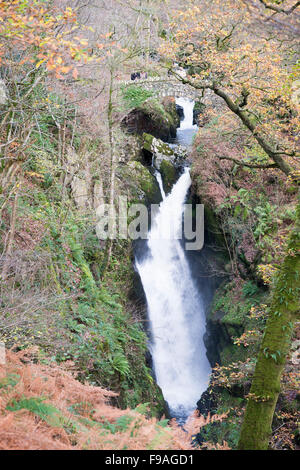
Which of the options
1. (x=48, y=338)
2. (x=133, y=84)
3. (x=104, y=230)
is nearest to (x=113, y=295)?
(x=104, y=230)

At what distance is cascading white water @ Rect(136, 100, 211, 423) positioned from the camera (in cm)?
1336

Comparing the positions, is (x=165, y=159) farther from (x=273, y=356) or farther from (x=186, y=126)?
(x=273, y=356)

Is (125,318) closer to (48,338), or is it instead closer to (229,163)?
(48,338)

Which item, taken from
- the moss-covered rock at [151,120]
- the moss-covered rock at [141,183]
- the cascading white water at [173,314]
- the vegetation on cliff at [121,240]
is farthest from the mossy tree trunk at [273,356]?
the moss-covered rock at [151,120]

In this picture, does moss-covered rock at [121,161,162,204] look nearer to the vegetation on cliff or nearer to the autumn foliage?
the vegetation on cliff

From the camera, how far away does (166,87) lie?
19.3 meters

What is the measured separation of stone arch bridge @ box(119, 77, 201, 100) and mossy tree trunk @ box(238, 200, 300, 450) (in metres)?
15.5

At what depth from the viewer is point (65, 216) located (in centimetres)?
958

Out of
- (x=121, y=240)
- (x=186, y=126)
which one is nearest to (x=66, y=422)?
(x=121, y=240)

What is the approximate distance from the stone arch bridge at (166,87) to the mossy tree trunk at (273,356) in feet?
50.7

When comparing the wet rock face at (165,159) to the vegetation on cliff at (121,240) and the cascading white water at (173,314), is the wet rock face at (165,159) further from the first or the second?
the cascading white water at (173,314)

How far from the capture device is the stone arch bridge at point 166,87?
18011 millimetres

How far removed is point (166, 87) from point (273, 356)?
1794cm

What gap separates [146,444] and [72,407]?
1557 millimetres
